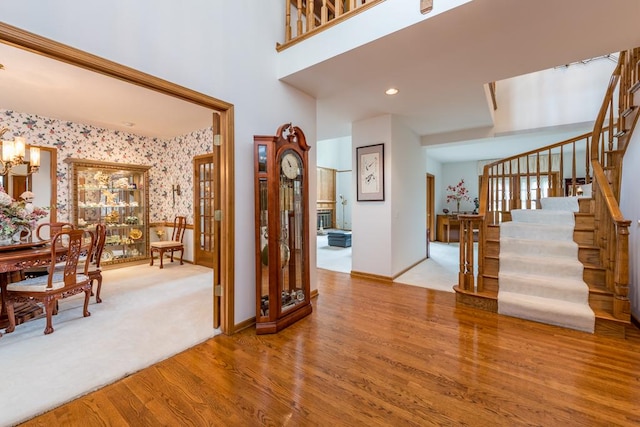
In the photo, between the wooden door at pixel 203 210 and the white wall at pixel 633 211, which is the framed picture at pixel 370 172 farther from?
the wooden door at pixel 203 210

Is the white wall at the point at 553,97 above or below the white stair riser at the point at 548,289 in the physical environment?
above

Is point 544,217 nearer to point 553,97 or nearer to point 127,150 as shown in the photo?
point 553,97

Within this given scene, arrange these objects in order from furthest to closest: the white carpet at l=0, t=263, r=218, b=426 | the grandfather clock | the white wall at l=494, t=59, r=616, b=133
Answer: the white wall at l=494, t=59, r=616, b=133 < the grandfather clock < the white carpet at l=0, t=263, r=218, b=426

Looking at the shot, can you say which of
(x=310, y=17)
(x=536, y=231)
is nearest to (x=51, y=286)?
(x=310, y=17)

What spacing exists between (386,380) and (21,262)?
3200 millimetres

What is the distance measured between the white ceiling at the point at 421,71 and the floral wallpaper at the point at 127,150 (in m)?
0.27

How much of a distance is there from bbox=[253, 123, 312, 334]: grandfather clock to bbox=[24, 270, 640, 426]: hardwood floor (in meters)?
0.23

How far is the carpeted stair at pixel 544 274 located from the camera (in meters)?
2.54

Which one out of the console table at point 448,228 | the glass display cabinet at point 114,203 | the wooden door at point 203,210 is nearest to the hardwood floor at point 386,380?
the wooden door at point 203,210

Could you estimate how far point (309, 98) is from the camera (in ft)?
10.6

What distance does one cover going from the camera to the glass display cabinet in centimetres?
473

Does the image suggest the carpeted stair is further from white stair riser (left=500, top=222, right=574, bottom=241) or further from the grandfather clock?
the grandfather clock

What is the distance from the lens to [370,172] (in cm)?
421

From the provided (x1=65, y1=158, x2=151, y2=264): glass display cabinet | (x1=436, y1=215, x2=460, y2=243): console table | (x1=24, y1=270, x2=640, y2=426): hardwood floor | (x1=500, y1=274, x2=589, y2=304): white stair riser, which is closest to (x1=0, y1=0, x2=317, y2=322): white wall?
(x1=24, y1=270, x2=640, y2=426): hardwood floor
